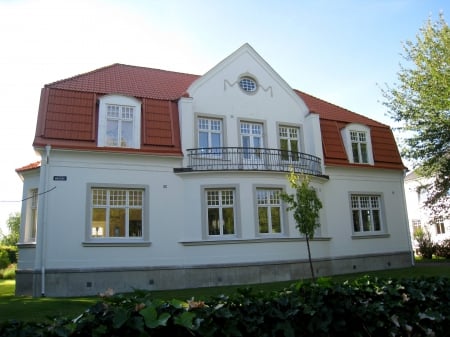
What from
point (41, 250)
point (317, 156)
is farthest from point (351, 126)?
point (41, 250)

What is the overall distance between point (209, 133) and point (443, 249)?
19.5 m

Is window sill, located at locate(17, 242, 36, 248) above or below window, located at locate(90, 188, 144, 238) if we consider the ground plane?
below

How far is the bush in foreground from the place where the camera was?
3266 mm

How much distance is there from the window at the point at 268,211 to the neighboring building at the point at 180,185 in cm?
6

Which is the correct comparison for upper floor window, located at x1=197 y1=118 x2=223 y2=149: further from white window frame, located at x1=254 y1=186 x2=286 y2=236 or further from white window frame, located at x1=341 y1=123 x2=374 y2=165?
white window frame, located at x1=341 y1=123 x2=374 y2=165

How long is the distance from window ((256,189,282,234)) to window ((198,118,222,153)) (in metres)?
2.91

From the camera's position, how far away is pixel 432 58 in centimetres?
1939

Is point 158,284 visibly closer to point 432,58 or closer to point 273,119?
point 273,119

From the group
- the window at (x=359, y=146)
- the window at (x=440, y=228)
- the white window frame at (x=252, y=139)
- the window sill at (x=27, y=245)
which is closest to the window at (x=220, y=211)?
the white window frame at (x=252, y=139)

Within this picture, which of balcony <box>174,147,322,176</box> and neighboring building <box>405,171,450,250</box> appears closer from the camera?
balcony <box>174,147,322,176</box>

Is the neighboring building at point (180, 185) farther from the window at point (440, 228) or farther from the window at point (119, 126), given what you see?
the window at point (440, 228)

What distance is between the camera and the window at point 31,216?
16.0m

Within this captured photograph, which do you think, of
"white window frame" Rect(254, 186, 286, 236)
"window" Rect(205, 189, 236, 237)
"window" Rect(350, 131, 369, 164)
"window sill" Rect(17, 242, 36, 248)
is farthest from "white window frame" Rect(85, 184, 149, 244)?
"window" Rect(350, 131, 369, 164)

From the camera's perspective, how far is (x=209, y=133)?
17.9 meters
